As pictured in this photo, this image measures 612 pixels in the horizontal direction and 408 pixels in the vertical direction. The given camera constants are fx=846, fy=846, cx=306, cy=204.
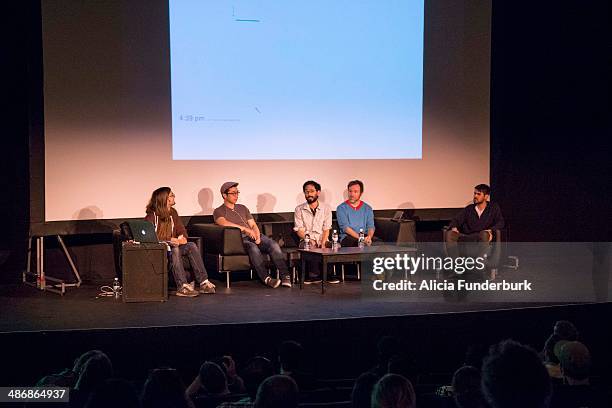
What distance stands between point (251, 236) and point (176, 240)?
0.79 m

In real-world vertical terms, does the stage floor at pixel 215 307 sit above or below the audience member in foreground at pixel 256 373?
below

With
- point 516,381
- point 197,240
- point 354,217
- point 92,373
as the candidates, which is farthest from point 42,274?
point 516,381

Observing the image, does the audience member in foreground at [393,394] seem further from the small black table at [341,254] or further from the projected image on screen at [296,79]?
the projected image on screen at [296,79]

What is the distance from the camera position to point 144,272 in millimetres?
6520

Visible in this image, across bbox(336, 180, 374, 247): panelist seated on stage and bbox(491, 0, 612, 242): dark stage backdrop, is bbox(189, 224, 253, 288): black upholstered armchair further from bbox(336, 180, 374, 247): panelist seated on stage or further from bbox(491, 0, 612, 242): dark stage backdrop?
bbox(491, 0, 612, 242): dark stage backdrop

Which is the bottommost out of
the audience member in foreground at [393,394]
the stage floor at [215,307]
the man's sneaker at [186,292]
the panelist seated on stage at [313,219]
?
the stage floor at [215,307]

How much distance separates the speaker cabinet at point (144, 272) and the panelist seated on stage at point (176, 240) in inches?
11.5

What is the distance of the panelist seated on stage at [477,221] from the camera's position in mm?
7887

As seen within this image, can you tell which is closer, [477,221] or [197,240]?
[197,240]

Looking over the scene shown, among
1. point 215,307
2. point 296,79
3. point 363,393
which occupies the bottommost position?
point 215,307

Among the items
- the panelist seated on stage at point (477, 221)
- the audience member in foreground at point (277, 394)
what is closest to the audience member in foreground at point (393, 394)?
the audience member in foreground at point (277, 394)

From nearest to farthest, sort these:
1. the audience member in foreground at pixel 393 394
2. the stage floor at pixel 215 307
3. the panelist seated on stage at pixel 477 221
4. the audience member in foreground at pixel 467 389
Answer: the audience member in foreground at pixel 393 394
the audience member in foreground at pixel 467 389
the stage floor at pixel 215 307
the panelist seated on stage at pixel 477 221

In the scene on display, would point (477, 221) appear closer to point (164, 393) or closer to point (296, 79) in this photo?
point (296, 79)

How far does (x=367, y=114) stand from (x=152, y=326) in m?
3.76
